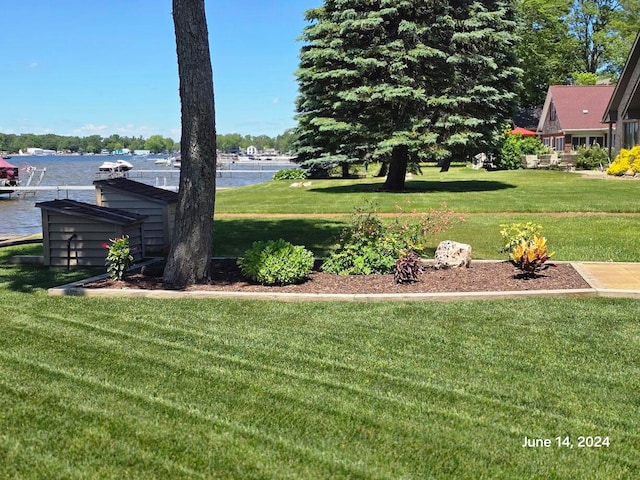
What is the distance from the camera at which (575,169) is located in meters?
35.5

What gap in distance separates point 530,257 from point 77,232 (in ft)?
21.1

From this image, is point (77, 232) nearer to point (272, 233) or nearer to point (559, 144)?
point (272, 233)

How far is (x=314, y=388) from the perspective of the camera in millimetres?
4695

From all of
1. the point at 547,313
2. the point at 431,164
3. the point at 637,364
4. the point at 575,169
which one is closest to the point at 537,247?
the point at 547,313

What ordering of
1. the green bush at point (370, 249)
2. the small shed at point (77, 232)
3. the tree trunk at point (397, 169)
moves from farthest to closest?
the tree trunk at point (397, 169)
the small shed at point (77, 232)
the green bush at point (370, 249)

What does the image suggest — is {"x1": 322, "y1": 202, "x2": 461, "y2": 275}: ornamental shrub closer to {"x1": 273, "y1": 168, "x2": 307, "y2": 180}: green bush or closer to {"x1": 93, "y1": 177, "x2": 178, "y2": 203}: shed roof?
{"x1": 93, "y1": 177, "x2": 178, "y2": 203}: shed roof


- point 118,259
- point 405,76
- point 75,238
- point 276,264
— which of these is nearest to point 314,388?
point 276,264

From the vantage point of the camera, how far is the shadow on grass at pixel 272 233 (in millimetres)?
11391

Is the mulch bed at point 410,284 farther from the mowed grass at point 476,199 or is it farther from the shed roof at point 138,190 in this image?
the mowed grass at point 476,199

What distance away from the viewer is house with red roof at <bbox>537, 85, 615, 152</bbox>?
4381 cm

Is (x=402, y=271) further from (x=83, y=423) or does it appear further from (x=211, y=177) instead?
(x=83, y=423)

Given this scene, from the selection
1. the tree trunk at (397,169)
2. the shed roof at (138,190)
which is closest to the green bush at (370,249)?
the shed roof at (138,190)

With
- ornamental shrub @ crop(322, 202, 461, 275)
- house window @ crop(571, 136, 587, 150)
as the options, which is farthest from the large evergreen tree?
house window @ crop(571, 136, 587, 150)

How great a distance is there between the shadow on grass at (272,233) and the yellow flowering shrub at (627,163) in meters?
18.7
